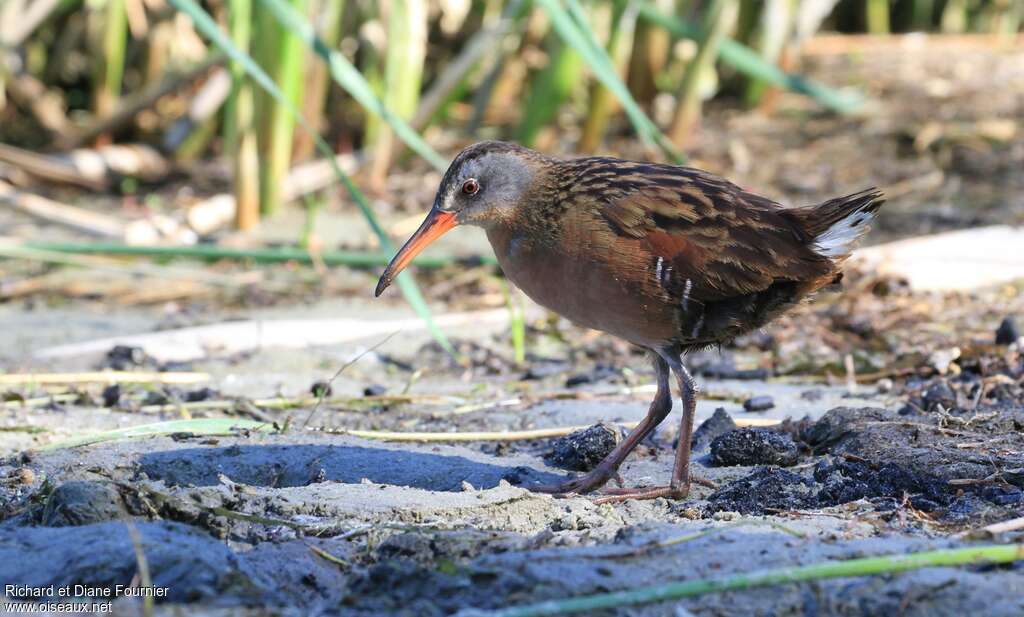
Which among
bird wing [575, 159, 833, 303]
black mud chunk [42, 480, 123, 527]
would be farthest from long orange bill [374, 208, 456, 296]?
black mud chunk [42, 480, 123, 527]

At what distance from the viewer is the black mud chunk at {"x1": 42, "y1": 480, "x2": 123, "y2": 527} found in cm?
316

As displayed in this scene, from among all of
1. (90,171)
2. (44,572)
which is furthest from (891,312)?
(90,171)

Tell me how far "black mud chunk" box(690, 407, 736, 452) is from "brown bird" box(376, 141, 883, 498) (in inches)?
13.1

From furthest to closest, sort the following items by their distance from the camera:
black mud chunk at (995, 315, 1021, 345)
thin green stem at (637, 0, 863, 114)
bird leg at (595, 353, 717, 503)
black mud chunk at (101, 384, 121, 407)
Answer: thin green stem at (637, 0, 863, 114)
black mud chunk at (995, 315, 1021, 345)
black mud chunk at (101, 384, 121, 407)
bird leg at (595, 353, 717, 503)

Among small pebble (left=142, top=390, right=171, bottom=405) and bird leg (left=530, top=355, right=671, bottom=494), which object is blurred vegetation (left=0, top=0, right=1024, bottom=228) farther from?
bird leg (left=530, top=355, right=671, bottom=494)

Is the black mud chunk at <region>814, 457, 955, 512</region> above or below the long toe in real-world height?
above

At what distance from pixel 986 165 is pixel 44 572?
717cm

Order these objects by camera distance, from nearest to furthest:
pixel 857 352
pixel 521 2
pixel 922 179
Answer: pixel 857 352, pixel 521 2, pixel 922 179

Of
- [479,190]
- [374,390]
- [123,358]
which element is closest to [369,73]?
[123,358]

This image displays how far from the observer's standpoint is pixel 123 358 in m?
5.62

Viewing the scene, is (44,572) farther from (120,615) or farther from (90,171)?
(90,171)

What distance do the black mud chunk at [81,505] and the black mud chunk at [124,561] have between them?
101 mm

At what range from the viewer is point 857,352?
5.74 metres

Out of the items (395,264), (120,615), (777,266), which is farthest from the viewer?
(395,264)
